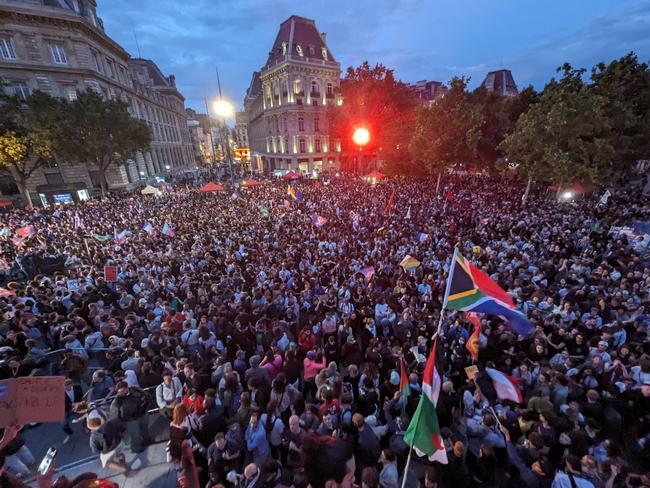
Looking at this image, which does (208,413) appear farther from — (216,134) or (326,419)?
(216,134)

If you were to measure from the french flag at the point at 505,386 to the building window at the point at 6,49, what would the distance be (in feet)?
163

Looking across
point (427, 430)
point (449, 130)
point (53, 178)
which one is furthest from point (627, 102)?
point (53, 178)

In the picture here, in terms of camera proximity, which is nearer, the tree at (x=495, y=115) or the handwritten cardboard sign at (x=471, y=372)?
the handwritten cardboard sign at (x=471, y=372)

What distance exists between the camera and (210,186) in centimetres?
2486

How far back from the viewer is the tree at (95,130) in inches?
1090

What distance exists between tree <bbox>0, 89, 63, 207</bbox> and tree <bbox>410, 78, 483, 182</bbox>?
1259 inches

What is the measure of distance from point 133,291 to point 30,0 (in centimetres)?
4104

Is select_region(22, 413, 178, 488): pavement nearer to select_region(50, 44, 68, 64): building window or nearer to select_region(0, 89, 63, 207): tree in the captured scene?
select_region(0, 89, 63, 207): tree

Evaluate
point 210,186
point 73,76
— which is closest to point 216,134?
point 73,76

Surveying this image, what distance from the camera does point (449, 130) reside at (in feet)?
80.6

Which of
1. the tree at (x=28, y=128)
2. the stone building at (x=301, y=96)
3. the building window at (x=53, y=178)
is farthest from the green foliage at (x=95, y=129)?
the stone building at (x=301, y=96)

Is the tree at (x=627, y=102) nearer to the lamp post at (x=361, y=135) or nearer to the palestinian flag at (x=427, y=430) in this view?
the lamp post at (x=361, y=135)

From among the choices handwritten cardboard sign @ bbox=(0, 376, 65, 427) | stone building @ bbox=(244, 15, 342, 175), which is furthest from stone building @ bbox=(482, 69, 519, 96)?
handwritten cardboard sign @ bbox=(0, 376, 65, 427)

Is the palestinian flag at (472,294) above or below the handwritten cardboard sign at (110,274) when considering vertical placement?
above
